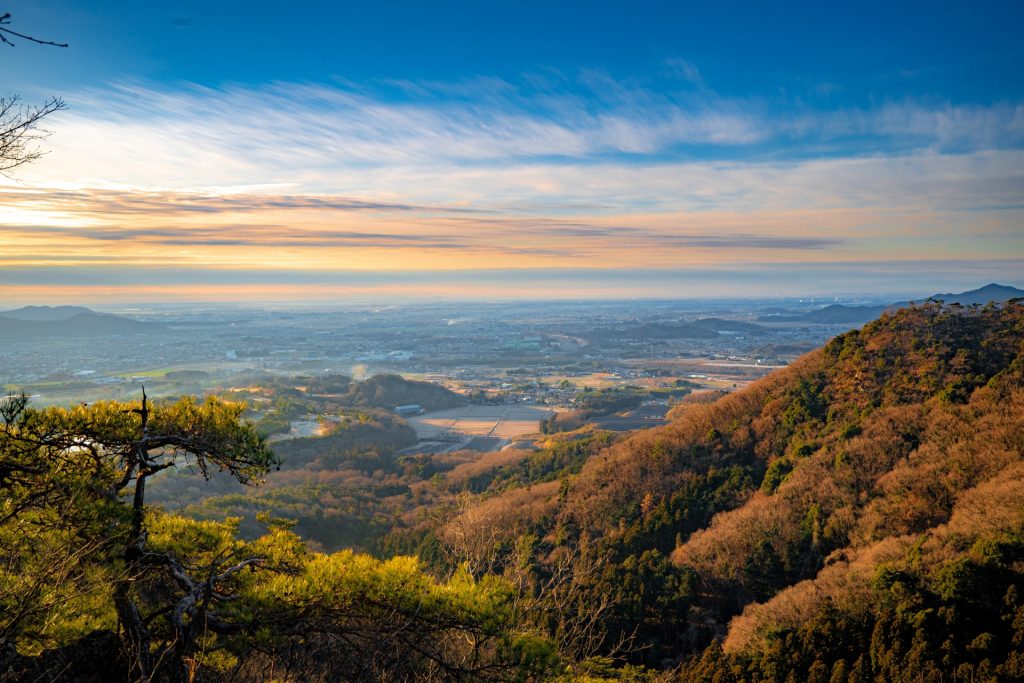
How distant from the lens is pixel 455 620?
6527 millimetres

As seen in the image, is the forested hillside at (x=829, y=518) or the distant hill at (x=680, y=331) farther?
the distant hill at (x=680, y=331)

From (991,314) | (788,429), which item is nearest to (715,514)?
(788,429)

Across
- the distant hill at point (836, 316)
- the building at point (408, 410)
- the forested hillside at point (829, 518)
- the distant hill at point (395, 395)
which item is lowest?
the building at point (408, 410)

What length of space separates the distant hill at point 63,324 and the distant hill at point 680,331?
99.8 meters

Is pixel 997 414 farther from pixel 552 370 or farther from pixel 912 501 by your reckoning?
pixel 552 370

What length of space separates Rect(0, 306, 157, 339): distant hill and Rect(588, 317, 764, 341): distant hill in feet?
328

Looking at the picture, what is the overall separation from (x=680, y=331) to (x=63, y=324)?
129253mm

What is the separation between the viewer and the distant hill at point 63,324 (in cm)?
9738

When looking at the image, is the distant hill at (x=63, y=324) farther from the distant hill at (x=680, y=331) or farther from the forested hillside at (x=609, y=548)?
the distant hill at (x=680, y=331)

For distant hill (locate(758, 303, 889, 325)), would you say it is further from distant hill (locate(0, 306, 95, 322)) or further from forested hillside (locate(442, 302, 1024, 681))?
distant hill (locate(0, 306, 95, 322))

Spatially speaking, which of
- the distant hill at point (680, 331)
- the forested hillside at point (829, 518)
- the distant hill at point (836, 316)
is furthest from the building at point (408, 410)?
the distant hill at point (836, 316)

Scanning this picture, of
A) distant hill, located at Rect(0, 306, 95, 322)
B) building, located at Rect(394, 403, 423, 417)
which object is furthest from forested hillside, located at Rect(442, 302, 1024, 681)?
distant hill, located at Rect(0, 306, 95, 322)

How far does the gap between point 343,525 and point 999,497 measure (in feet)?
106

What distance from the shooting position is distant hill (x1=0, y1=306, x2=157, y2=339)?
97375mm
